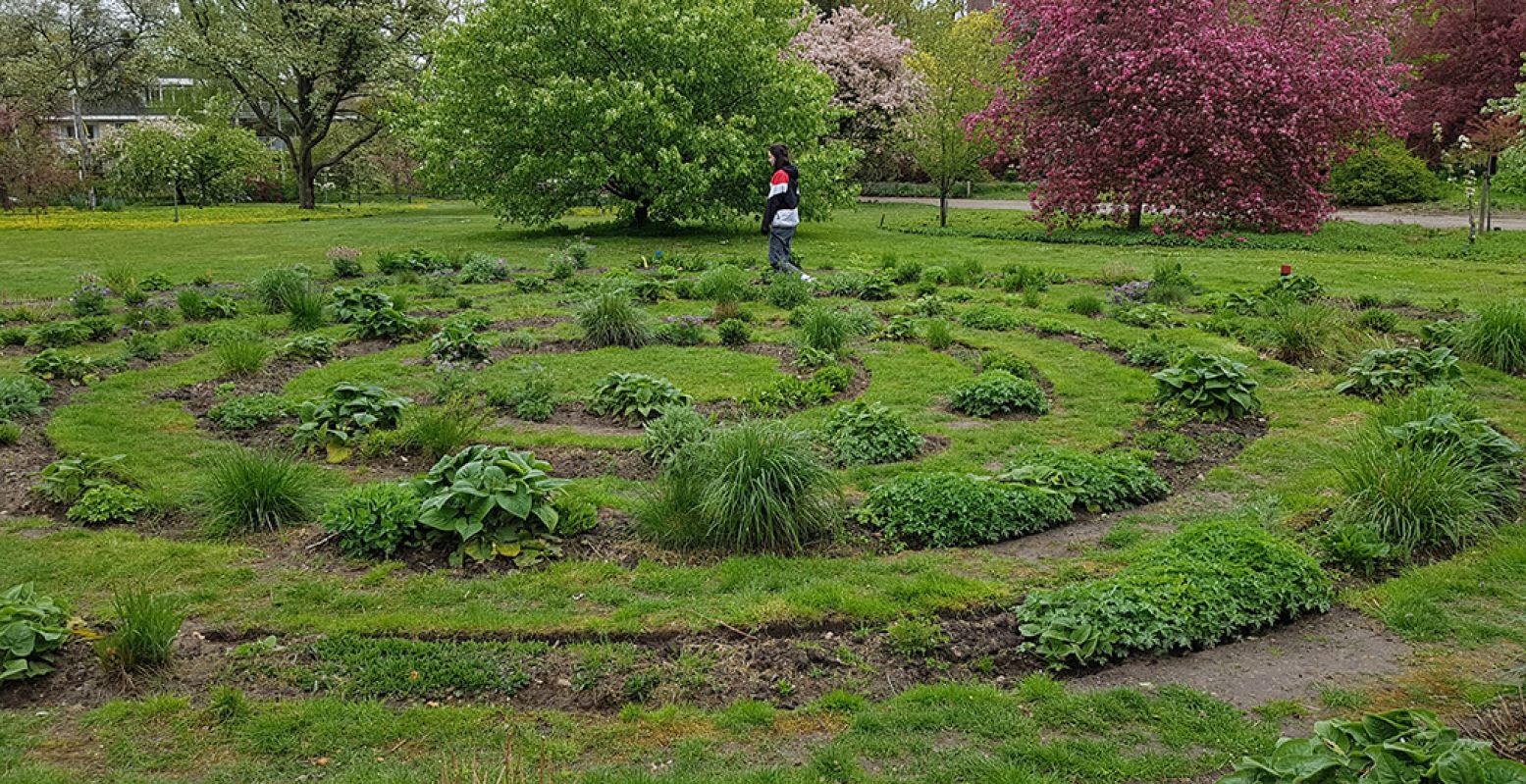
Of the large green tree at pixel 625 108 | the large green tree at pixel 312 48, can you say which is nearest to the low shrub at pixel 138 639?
the large green tree at pixel 625 108

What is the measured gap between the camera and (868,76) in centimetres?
3603

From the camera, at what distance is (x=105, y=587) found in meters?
4.90

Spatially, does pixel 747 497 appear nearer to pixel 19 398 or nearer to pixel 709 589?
pixel 709 589

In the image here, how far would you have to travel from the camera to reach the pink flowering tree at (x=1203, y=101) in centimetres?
1902

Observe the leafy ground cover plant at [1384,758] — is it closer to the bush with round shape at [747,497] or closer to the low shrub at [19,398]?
the bush with round shape at [747,497]

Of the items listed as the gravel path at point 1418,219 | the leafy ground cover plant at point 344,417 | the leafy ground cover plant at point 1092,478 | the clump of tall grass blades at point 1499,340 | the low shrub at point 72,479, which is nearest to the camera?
the leafy ground cover plant at point 1092,478

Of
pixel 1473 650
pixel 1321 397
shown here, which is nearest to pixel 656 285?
pixel 1321 397

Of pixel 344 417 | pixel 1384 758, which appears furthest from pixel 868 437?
pixel 1384 758

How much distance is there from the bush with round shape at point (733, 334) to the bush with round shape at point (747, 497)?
4980 mm

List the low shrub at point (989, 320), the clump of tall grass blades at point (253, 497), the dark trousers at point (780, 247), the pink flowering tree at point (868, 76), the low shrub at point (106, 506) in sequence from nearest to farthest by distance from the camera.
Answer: the clump of tall grass blades at point (253, 497) → the low shrub at point (106, 506) → the low shrub at point (989, 320) → the dark trousers at point (780, 247) → the pink flowering tree at point (868, 76)

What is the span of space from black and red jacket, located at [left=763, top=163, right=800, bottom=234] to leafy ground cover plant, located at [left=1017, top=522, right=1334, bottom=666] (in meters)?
10.6

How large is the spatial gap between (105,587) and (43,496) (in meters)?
1.68

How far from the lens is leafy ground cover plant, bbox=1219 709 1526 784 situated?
2.71 metres

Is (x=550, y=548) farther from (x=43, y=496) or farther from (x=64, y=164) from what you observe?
(x=64, y=164)
